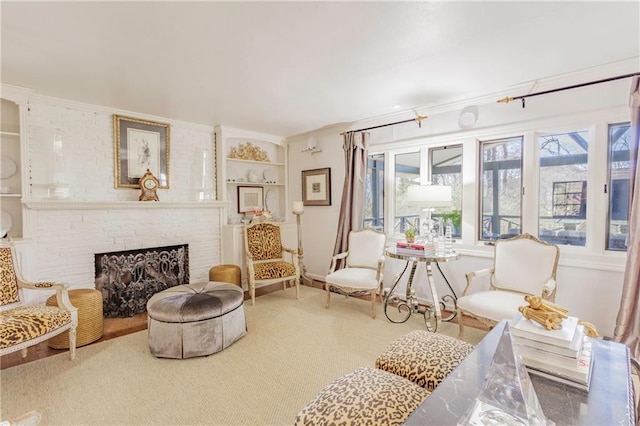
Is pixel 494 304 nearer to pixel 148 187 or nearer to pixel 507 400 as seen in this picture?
pixel 507 400

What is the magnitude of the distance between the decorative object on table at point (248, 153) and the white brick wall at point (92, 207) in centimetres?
58

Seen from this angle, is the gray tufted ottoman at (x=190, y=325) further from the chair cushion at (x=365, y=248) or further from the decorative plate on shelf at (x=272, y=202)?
the decorative plate on shelf at (x=272, y=202)

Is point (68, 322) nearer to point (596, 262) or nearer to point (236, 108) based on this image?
point (236, 108)

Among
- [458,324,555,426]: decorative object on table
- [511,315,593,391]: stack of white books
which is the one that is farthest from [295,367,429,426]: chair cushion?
[511,315,593,391]: stack of white books

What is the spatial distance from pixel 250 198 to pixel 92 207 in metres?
2.11

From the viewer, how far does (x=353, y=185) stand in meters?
4.14

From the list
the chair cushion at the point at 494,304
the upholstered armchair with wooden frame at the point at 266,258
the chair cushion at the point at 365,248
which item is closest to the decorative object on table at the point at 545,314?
the chair cushion at the point at 494,304

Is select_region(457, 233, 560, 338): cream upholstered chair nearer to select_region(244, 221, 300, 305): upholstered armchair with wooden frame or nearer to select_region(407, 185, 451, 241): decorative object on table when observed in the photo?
select_region(407, 185, 451, 241): decorative object on table

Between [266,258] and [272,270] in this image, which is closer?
[272,270]

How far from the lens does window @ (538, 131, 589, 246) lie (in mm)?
2764

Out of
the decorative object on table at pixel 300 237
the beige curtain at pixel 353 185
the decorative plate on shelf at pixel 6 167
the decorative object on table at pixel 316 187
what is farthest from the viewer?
the decorative object on table at pixel 316 187

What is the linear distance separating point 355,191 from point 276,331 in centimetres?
209

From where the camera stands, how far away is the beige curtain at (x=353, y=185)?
409 cm

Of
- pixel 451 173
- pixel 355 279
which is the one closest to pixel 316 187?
pixel 355 279
